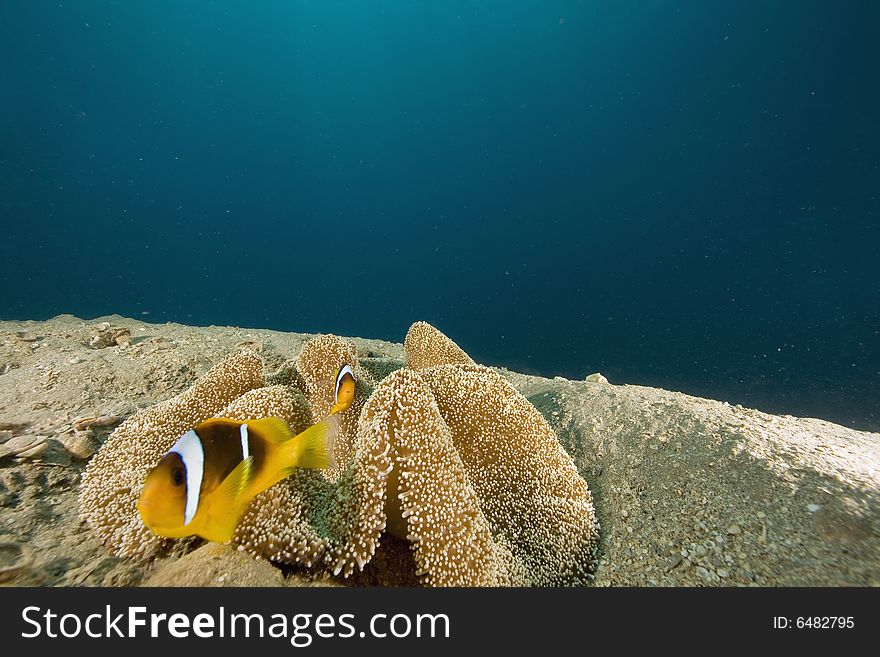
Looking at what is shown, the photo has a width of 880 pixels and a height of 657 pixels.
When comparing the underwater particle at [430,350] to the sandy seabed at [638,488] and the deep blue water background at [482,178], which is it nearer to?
the sandy seabed at [638,488]

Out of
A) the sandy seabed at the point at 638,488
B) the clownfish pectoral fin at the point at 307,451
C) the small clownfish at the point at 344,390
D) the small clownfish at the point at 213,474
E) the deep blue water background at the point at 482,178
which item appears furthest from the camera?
the deep blue water background at the point at 482,178

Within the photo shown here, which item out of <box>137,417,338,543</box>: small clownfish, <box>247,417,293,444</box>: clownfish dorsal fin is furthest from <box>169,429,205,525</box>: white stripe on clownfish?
<box>247,417,293,444</box>: clownfish dorsal fin

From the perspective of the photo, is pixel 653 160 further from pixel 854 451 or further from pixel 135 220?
pixel 135 220

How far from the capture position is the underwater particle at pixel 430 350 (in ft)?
7.75

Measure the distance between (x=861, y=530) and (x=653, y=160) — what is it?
46.4 m

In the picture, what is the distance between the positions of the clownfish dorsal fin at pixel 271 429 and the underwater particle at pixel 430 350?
130 cm

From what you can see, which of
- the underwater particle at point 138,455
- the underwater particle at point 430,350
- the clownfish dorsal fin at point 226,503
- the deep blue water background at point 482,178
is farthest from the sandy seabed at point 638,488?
the deep blue water background at point 482,178

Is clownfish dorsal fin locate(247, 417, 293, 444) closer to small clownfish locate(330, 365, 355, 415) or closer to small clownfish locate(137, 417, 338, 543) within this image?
small clownfish locate(137, 417, 338, 543)

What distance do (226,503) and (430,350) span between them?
157 cm

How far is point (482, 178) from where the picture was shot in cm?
5550

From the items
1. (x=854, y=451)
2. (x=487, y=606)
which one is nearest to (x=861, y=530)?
(x=854, y=451)

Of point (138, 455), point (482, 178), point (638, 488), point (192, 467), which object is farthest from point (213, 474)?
point (482, 178)

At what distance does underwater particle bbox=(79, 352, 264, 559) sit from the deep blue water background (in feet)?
79.6

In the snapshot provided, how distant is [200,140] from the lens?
213 feet
